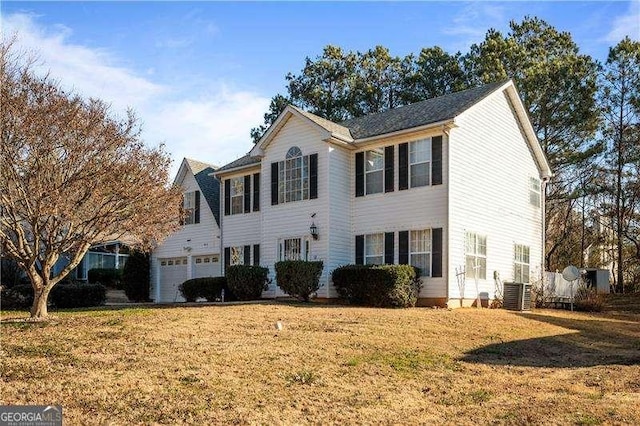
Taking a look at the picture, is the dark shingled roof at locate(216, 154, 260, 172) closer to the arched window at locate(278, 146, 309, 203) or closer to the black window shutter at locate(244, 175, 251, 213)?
the black window shutter at locate(244, 175, 251, 213)

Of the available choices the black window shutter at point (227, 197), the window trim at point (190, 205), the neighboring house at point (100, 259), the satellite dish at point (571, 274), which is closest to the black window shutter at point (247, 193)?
the black window shutter at point (227, 197)

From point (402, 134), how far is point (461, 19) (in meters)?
6.79

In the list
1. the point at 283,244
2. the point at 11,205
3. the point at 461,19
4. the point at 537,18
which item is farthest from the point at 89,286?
the point at 537,18

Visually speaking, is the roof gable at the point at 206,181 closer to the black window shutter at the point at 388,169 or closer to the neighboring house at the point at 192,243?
the neighboring house at the point at 192,243

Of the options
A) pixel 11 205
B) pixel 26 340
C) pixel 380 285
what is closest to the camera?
pixel 26 340

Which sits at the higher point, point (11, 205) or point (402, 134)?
point (402, 134)

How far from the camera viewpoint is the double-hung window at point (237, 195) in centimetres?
2619

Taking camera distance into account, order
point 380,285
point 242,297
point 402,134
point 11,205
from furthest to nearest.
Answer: point 242,297, point 402,134, point 380,285, point 11,205

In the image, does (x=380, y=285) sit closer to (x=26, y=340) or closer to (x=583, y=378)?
(x=583, y=378)

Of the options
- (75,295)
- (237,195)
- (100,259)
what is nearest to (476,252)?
(237,195)

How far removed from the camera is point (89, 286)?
22.1 metres

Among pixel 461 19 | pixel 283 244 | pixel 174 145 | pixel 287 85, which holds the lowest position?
pixel 283 244

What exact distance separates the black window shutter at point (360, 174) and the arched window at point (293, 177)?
1.73 meters

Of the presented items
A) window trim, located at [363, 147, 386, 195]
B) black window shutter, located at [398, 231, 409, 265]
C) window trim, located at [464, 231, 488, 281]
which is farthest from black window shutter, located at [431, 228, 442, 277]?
window trim, located at [363, 147, 386, 195]
